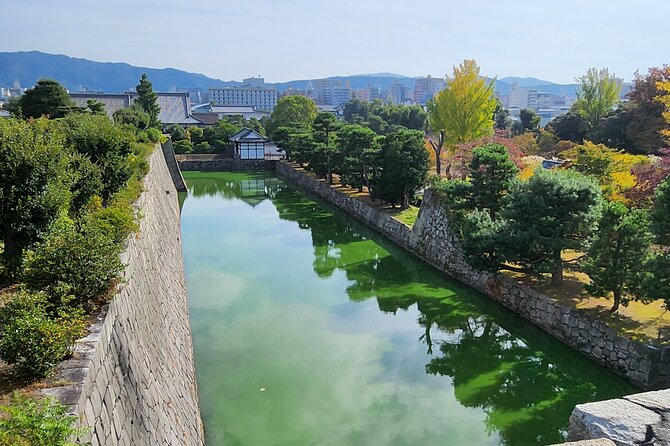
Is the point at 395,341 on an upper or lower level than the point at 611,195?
lower

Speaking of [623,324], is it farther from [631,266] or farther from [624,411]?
[624,411]

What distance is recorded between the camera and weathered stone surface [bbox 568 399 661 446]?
3213 mm

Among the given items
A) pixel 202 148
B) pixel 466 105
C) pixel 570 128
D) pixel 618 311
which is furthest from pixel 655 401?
pixel 202 148

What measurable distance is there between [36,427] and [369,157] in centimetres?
1699

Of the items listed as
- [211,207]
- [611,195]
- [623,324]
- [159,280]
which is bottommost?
[211,207]

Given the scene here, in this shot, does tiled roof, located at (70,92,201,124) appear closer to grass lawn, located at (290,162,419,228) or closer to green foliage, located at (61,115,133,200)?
grass lawn, located at (290,162,419,228)

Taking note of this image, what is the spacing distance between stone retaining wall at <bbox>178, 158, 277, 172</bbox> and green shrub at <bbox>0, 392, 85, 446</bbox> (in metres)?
32.8

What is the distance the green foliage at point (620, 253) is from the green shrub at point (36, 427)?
7.98m

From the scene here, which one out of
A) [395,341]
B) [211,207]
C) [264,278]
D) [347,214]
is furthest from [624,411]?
[211,207]

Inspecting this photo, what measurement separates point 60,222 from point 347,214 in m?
15.5

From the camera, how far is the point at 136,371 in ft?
14.7

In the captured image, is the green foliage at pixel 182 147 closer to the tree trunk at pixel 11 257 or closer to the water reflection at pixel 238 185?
the water reflection at pixel 238 185

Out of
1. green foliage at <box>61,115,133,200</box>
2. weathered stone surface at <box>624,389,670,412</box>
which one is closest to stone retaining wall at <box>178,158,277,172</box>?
green foliage at <box>61,115,133,200</box>

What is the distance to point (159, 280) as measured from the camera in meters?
7.79
